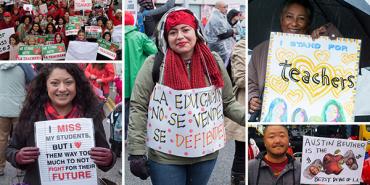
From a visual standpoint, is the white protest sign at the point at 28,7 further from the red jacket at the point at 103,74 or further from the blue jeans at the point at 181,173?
the blue jeans at the point at 181,173

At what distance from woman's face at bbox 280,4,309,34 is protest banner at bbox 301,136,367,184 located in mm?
717

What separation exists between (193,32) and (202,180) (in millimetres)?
936

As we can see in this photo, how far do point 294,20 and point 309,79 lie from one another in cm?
40

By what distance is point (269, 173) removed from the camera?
348 centimetres

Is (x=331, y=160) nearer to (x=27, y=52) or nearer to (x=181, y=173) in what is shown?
(x=181, y=173)

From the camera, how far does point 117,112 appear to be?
3.26m

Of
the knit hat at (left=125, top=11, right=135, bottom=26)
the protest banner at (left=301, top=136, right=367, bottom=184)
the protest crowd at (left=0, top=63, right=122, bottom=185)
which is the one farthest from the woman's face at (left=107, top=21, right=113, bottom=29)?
the protest banner at (left=301, top=136, right=367, bottom=184)

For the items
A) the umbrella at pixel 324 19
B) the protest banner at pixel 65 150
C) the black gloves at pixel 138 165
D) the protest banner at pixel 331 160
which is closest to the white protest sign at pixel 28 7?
the protest banner at pixel 65 150

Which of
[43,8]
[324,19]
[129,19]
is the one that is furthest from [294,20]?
[43,8]

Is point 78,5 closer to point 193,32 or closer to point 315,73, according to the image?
point 193,32

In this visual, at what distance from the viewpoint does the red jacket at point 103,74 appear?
3238mm

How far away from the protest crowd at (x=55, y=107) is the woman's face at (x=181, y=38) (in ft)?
1.28

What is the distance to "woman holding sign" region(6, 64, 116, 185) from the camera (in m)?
3.20

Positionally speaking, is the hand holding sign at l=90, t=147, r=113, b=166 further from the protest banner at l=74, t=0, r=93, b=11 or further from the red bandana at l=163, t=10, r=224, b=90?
the protest banner at l=74, t=0, r=93, b=11
